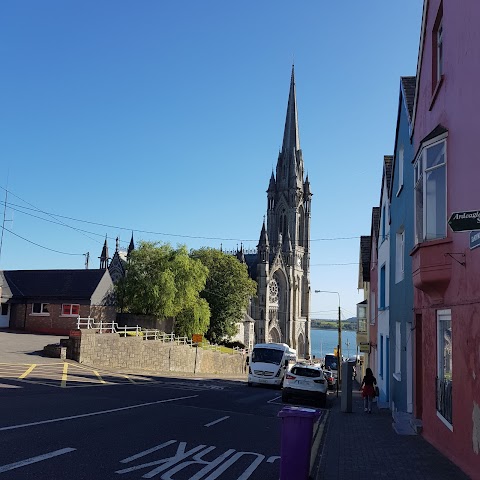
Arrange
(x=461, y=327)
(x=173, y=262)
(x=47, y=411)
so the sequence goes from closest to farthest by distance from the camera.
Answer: (x=461, y=327), (x=47, y=411), (x=173, y=262)

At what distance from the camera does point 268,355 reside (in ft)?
104

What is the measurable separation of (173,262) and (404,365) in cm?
3166

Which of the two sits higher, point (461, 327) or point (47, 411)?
point (461, 327)

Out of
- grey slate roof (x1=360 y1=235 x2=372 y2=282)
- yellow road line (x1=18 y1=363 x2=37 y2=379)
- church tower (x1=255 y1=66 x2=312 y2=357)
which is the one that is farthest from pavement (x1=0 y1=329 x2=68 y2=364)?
church tower (x1=255 y1=66 x2=312 y2=357)

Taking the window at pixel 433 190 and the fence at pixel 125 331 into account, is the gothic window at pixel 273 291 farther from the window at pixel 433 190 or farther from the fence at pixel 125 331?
the window at pixel 433 190

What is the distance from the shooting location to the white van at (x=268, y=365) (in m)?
30.4

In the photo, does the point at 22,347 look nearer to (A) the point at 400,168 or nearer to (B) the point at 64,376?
(B) the point at 64,376

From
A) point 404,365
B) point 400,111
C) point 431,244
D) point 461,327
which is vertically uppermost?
point 400,111

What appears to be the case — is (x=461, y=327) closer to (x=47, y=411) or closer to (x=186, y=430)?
(x=186, y=430)

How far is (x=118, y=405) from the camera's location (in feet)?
48.8

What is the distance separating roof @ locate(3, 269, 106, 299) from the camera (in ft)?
133

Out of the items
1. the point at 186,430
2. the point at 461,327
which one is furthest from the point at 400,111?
the point at 186,430

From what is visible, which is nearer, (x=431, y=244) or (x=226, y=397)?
(x=431, y=244)

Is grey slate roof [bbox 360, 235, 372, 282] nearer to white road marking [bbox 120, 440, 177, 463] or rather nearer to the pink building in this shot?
the pink building
